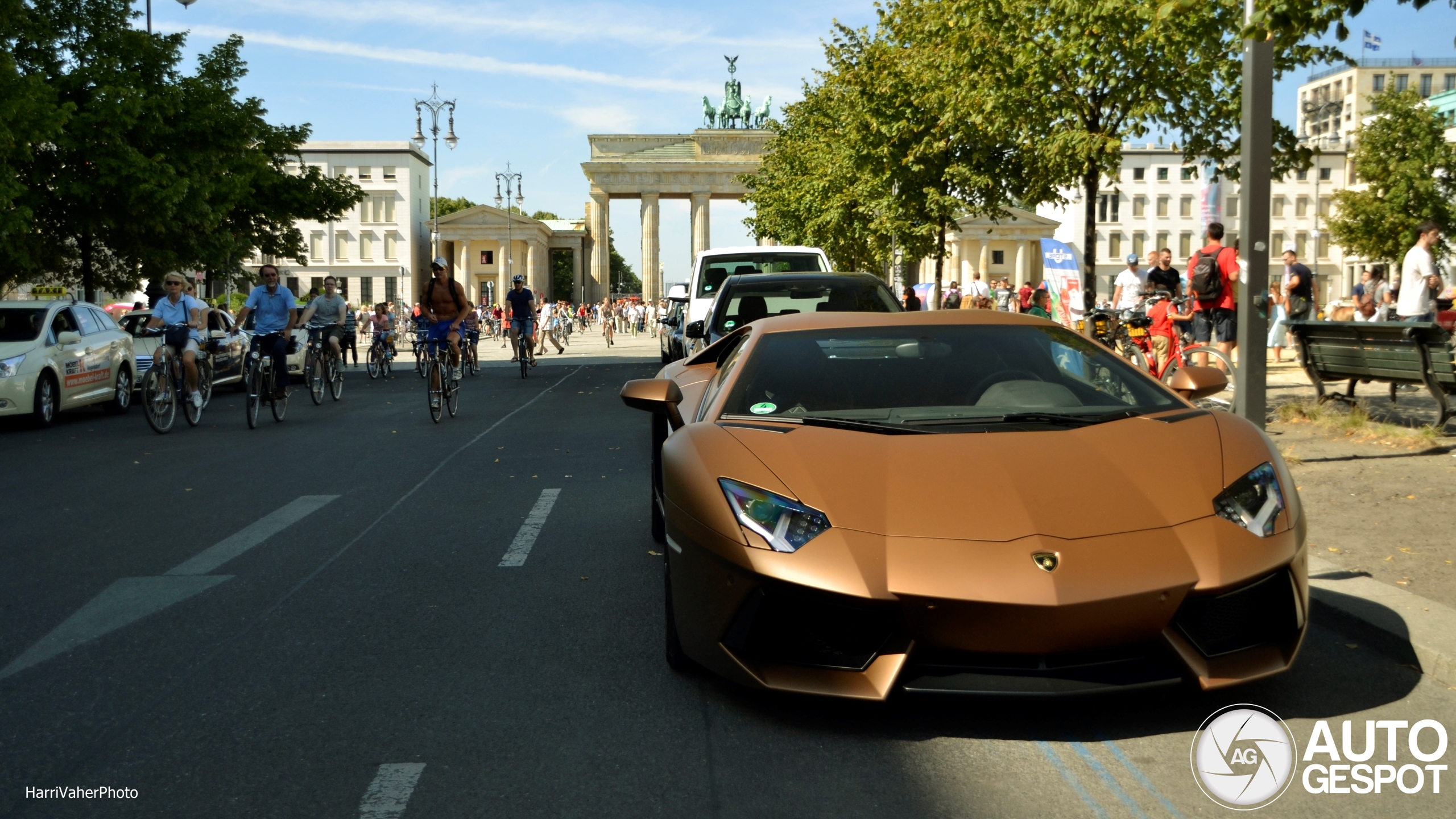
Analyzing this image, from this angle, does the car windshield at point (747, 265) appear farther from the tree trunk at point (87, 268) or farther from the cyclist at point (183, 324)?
the tree trunk at point (87, 268)

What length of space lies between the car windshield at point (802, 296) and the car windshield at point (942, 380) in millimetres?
6688

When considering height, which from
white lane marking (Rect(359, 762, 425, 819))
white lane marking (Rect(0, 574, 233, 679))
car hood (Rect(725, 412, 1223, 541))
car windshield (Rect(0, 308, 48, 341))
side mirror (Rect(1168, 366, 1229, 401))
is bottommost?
white lane marking (Rect(0, 574, 233, 679))

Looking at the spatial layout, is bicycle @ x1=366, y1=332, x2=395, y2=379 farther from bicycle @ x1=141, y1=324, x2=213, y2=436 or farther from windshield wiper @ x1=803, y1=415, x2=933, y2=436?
windshield wiper @ x1=803, y1=415, x2=933, y2=436

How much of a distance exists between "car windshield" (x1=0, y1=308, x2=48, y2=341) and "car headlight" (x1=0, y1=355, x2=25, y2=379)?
55 centimetres

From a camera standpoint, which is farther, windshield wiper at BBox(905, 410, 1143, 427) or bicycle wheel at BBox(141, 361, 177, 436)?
bicycle wheel at BBox(141, 361, 177, 436)

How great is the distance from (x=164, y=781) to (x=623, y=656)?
1675 mm

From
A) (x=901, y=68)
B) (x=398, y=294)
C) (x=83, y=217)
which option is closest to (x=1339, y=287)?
(x=398, y=294)

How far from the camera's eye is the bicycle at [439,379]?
588 inches

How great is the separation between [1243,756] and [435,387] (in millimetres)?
12217

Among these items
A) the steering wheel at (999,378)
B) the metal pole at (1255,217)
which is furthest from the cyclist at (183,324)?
the steering wheel at (999,378)

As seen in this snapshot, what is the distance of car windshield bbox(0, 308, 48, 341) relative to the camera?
16.1 meters

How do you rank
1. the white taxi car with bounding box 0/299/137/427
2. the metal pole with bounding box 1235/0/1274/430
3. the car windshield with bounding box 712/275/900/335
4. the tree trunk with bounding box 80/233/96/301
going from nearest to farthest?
the metal pole with bounding box 1235/0/1274/430 → the car windshield with bounding box 712/275/900/335 → the white taxi car with bounding box 0/299/137/427 → the tree trunk with bounding box 80/233/96/301

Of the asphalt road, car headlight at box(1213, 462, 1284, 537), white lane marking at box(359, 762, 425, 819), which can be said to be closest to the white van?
the asphalt road

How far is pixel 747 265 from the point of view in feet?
61.6
